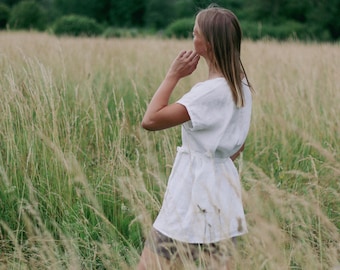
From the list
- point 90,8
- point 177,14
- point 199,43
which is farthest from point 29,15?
point 199,43

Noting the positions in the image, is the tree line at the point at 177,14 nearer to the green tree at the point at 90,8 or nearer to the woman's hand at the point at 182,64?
the green tree at the point at 90,8

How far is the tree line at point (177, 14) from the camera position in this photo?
1059 inches

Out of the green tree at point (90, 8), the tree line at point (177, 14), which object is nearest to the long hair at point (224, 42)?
the tree line at point (177, 14)

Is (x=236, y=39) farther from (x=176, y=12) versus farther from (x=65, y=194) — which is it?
(x=176, y=12)

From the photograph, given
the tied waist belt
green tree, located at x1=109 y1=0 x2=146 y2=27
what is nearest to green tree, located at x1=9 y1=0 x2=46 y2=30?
green tree, located at x1=109 y1=0 x2=146 y2=27

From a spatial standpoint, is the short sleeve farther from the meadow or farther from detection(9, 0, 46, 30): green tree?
detection(9, 0, 46, 30): green tree

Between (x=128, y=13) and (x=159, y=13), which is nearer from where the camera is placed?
(x=159, y=13)

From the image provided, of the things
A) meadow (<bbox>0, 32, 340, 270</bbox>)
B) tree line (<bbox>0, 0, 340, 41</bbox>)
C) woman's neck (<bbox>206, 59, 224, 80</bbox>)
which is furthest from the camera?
tree line (<bbox>0, 0, 340, 41</bbox>)

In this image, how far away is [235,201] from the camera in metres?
1.99

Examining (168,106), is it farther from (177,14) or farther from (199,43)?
(177,14)

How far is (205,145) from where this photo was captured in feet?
6.45

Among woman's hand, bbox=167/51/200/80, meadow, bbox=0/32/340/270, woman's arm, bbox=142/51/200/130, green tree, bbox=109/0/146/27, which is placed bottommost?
green tree, bbox=109/0/146/27

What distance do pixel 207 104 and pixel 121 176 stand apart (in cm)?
118

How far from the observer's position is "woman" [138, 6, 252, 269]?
1.93 metres
